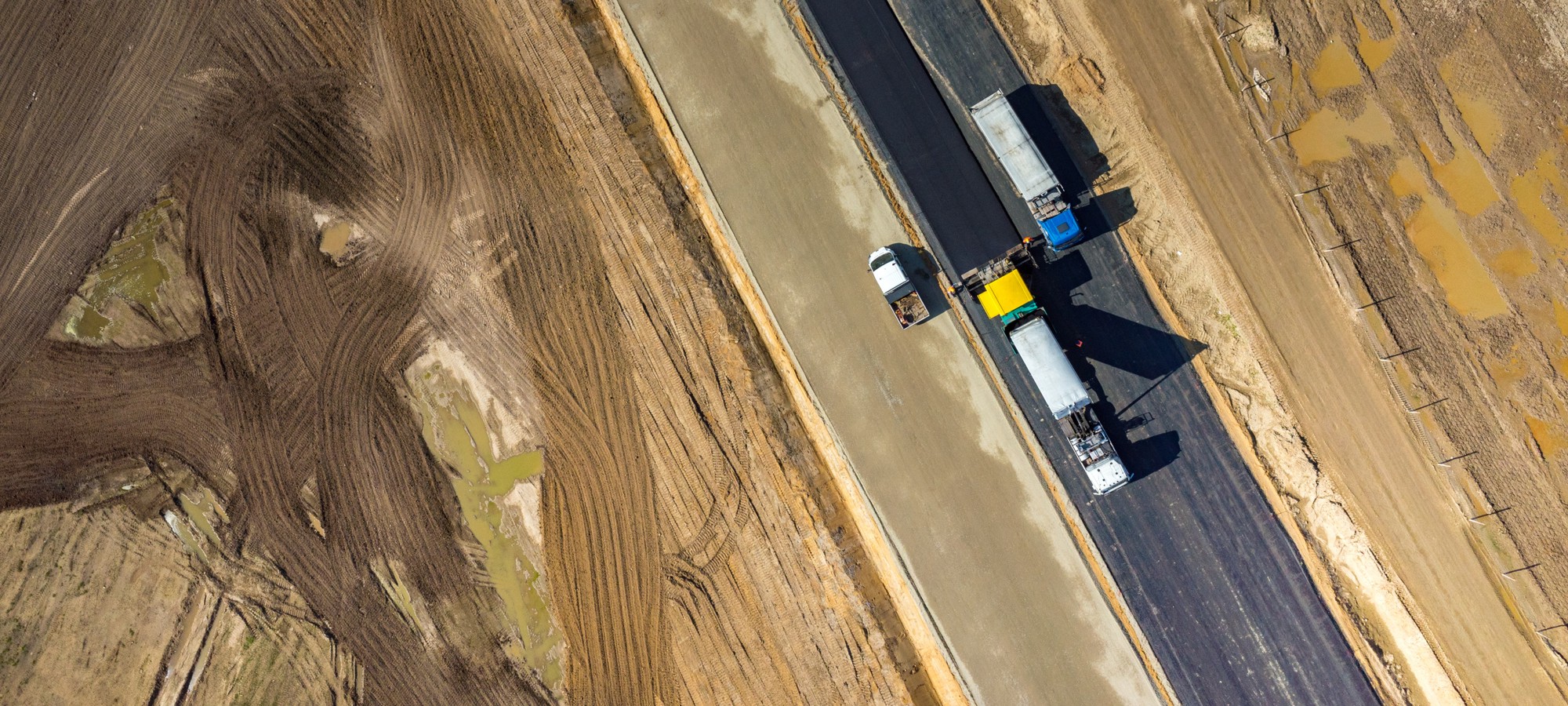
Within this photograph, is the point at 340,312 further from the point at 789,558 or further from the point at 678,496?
the point at 789,558

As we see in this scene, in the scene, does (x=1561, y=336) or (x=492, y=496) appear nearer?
(x=1561, y=336)

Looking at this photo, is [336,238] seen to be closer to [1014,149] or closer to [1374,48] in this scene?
[1014,149]

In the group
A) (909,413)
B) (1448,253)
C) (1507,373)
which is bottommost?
(1507,373)

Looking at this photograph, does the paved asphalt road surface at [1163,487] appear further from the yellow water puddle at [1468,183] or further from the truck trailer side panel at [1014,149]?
the yellow water puddle at [1468,183]

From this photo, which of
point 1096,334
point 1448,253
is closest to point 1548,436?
point 1448,253

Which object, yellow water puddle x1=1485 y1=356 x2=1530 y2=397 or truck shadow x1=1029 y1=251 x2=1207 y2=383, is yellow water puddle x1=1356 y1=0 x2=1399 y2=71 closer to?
yellow water puddle x1=1485 y1=356 x2=1530 y2=397

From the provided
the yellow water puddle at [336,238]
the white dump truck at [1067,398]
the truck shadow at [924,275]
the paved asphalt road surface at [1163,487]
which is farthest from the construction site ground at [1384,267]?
the yellow water puddle at [336,238]

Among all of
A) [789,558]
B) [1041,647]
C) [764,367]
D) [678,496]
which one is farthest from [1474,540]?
[678,496]
